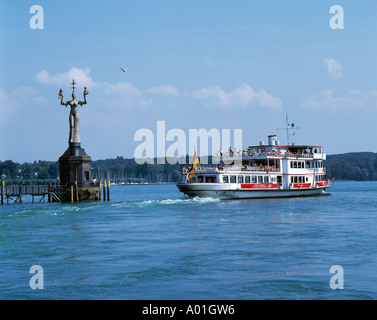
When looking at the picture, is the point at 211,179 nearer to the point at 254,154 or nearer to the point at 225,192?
A: the point at 225,192

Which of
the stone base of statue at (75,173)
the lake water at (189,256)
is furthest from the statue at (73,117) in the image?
the lake water at (189,256)

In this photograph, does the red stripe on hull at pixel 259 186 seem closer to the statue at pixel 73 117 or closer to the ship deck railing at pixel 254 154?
the ship deck railing at pixel 254 154

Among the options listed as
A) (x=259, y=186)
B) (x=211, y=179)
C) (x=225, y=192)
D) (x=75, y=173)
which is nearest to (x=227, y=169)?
(x=211, y=179)

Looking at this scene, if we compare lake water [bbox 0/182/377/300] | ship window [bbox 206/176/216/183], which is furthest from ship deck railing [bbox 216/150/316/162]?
lake water [bbox 0/182/377/300]

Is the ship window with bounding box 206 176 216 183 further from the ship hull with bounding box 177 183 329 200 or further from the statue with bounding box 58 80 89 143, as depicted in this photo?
the statue with bounding box 58 80 89 143

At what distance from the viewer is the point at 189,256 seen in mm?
26828

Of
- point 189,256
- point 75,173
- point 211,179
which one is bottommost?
point 189,256

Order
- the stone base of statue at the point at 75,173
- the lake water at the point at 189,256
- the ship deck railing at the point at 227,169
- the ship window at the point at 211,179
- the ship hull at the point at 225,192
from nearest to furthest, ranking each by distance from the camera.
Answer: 1. the lake water at the point at 189,256
2. the ship hull at the point at 225,192
3. the ship deck railing at the point at 227,169
4. the ship window at the point at 211,179
5. the stone base of statue at the point at 75,173

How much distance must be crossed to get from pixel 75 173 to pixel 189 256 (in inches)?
1861

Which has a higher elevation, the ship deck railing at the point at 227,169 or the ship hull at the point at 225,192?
the ship deck railing at the point at 227,169

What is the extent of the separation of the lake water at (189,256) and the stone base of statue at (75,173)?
2225cm

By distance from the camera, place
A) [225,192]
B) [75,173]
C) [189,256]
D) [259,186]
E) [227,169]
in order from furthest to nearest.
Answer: [75,173] → [259,186] → [225,192] → [227,169] → [189,256]

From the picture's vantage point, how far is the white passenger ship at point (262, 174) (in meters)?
66.2
